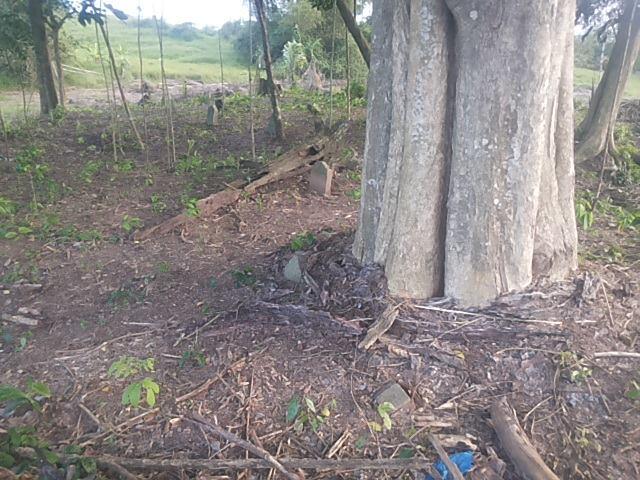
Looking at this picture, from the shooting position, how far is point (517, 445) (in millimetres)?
2289

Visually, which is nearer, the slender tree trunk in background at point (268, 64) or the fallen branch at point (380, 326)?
the fallen branch at point (380, 326)

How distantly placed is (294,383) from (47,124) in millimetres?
8050

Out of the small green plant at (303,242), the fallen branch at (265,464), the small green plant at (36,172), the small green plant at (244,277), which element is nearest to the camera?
the fallen branch at (265,464)

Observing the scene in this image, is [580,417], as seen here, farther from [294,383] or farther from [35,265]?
[35,265]

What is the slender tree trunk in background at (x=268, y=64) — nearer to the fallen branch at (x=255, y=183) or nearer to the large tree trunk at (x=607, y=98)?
the fallen branch at (x=255, y=183)

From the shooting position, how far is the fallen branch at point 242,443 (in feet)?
7.41

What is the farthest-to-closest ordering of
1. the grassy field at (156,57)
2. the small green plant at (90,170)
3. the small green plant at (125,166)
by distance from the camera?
the grassy field at (156,57)
the small green plant at (125,166)
the small green plant at (90,170)

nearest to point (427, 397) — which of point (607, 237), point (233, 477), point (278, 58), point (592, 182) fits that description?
point (233, 477)

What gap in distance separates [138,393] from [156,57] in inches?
1037

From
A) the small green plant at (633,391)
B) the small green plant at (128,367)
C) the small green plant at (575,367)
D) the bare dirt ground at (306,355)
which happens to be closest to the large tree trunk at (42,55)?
the bare dirt ground at (306,355)

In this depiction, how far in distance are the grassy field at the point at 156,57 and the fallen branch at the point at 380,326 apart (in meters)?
13.3

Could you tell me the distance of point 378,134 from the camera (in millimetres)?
3301

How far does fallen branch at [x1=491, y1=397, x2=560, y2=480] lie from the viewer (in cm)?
217

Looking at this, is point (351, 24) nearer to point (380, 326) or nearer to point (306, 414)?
point (380, 326)
